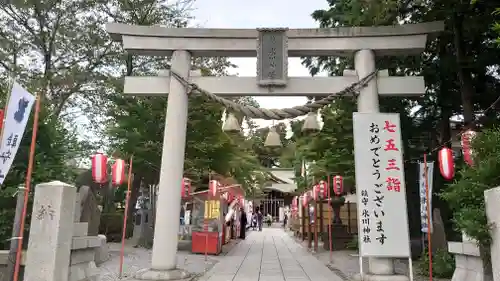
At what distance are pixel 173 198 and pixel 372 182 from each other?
4403 mm

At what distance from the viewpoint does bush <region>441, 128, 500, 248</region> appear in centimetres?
568

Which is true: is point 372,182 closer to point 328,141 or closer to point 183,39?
point 183,39

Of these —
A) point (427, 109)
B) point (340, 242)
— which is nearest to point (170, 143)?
point (427, 109)

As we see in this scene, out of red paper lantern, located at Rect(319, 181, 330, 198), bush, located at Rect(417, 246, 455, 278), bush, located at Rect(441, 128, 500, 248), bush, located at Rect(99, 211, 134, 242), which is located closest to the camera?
bush, located at Rect(441, 128, 500, 248)

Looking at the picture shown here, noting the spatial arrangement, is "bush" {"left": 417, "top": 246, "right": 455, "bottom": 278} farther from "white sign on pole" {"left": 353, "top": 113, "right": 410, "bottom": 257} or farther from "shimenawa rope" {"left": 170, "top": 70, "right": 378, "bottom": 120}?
"shimenawa rope" {"left": 170, "top": 70, "right": 378, "bottom": 120}

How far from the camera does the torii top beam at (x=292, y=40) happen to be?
30.5 feet

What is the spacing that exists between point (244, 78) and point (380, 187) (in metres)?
3.94

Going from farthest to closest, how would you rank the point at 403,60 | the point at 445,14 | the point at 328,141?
the point at 328,141
the point at 403,60
the point at 445,14

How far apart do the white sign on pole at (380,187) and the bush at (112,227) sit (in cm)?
1556

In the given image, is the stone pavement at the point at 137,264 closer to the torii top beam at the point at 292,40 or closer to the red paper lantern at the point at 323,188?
the red paper lantern at the point at 323,188

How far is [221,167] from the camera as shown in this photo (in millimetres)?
17547

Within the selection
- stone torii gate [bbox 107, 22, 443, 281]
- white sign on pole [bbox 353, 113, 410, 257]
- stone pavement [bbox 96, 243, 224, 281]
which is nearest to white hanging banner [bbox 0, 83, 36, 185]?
stone torii gate [bbox 107, 22, 443, 281]

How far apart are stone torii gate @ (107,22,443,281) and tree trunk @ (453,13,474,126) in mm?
2485

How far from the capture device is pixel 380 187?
823 cm
